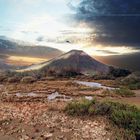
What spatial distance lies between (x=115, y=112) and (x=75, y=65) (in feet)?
180

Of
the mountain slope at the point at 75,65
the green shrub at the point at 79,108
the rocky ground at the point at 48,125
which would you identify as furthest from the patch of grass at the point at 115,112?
the mountain slope at the point at 75,65

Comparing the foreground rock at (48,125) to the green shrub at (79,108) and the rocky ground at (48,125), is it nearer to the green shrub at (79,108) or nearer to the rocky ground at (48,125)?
the rocky ground at (48,125)

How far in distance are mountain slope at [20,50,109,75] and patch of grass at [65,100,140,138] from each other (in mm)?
49254

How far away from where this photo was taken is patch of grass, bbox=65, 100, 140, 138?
2138 cm

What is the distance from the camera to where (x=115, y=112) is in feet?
75.9

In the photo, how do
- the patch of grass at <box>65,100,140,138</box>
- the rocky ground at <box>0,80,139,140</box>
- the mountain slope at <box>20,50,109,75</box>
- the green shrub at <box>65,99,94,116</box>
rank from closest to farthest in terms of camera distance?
the rocky ground at <box>0,80,139,140</box> < the patch of grass at <box>65,100,140,138</box> < the green shrub at <box>65,99,94,116</box> < the mountain slope at <box>20,50,109,75</box>

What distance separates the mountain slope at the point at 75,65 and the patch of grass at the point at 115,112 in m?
49.3

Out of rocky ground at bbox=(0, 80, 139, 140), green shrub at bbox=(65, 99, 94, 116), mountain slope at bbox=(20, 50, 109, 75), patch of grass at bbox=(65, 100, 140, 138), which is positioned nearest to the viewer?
rocky ground at bbox=(0, 80, 139, 140)

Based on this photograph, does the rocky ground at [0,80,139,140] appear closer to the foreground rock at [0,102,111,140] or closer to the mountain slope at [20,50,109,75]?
the foreground rock at [0,102,111,140]

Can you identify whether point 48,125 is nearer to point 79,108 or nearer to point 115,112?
point 79,108

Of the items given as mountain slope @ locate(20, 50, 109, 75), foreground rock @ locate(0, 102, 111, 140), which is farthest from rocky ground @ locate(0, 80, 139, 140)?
Answer: mountain slope @ locate(20, 50, 109, 75)

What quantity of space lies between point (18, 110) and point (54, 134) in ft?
20.4

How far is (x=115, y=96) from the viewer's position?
122 feet

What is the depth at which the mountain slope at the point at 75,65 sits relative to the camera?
75.8 m
